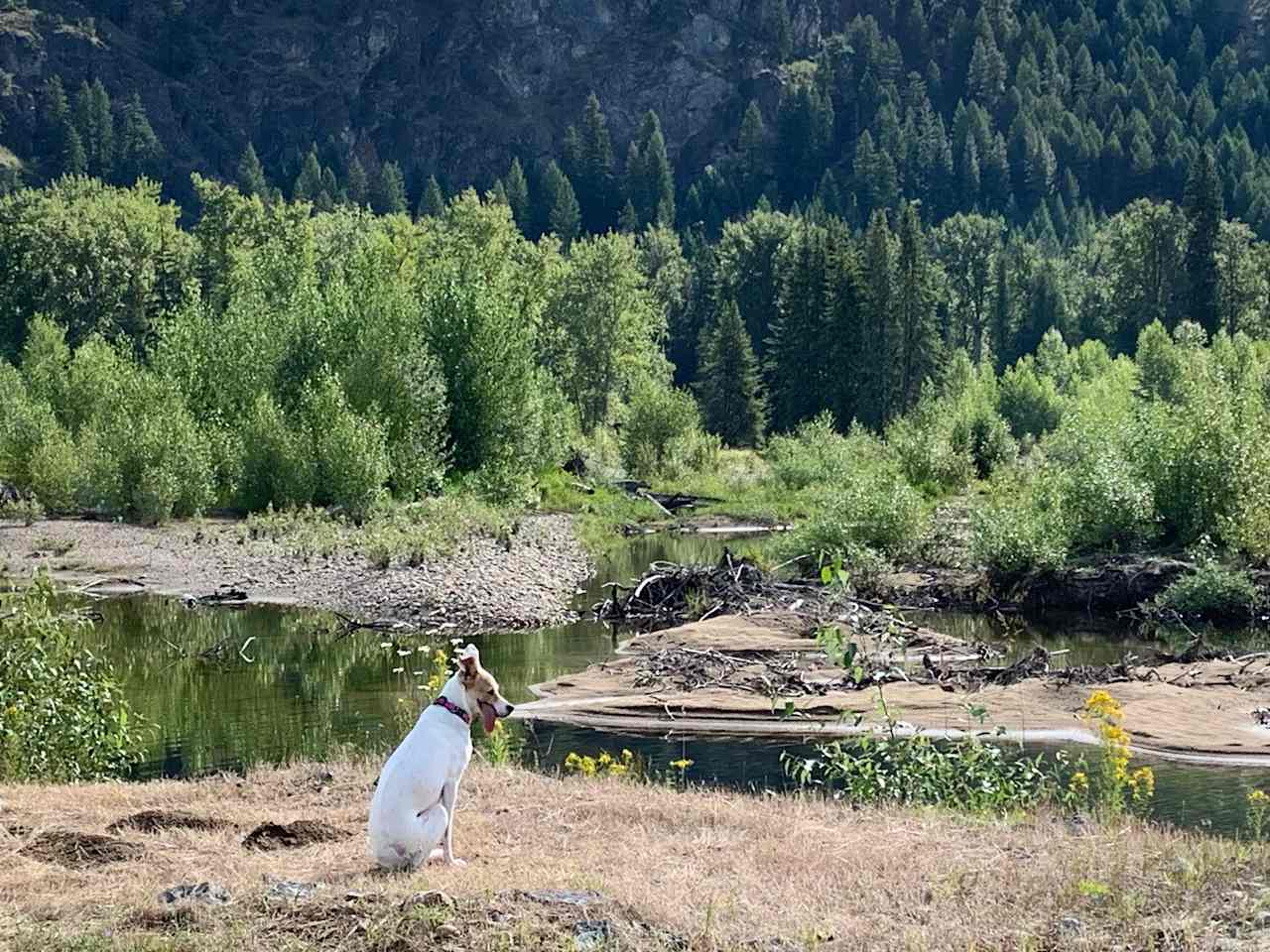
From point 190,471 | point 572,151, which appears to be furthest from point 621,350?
point 572,151

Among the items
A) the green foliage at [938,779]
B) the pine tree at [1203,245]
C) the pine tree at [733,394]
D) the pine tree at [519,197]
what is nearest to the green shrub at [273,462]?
the green foliage at [938,779]

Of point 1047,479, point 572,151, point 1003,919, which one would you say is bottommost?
point 1003,919

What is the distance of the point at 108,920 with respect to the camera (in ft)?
30.7

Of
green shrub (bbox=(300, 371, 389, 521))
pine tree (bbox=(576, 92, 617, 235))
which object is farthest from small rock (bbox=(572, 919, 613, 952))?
pine tree (bbox=(576, 92, 617, 235))

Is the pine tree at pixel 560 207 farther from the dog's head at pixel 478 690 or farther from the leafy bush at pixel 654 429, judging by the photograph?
the dog's head at pixel 478 690

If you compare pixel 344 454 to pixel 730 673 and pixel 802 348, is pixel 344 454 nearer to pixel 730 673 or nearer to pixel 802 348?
pixel 730 673

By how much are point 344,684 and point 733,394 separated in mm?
69892

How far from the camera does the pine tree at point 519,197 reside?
17762cm

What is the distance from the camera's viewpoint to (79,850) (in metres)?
11.3

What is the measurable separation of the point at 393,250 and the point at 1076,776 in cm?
7092

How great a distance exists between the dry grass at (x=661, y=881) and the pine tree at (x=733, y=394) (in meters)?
81.6

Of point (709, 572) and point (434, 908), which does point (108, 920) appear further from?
point (709, 572)

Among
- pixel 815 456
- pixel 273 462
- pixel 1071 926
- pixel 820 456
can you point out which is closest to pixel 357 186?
pixel 820 456

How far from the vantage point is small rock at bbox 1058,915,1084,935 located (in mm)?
9273
